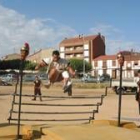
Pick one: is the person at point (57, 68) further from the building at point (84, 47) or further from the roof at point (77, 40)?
the roof at point (77, 40)

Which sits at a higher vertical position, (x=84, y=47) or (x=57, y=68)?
(x=84, y=47)

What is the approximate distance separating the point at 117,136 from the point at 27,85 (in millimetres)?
53265

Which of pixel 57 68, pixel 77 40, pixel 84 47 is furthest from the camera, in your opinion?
pixel 77 40

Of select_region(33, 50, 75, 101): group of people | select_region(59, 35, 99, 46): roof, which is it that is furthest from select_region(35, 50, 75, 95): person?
select_region(59, 35, 99, 46): roof

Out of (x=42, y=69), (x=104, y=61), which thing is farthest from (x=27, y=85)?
(x=104, y=61)

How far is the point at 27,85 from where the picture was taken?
6088 cm

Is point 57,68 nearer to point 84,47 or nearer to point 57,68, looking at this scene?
point 57,68

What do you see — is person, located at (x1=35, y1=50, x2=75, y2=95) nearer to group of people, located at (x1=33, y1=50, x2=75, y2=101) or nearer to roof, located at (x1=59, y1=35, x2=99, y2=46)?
group of people, located at (x1=33, y1=50, x2=75, y2=101)

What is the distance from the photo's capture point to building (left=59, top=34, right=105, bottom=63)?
12950cm

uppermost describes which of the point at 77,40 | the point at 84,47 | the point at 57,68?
the point at 77,40

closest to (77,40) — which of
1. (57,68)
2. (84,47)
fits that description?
(84,47)

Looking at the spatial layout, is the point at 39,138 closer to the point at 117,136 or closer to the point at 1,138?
the point at 1,138

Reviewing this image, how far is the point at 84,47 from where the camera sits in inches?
5157

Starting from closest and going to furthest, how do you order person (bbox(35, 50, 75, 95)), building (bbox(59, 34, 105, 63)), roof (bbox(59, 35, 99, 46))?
person (bbox(35, 50, 75, 95)) → building (bbox(59, 34, 105, 63)) → roof (bbox(59, 35, 99, 46))
